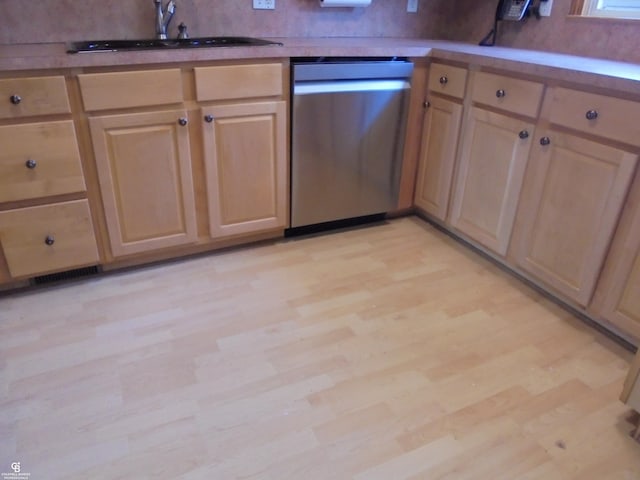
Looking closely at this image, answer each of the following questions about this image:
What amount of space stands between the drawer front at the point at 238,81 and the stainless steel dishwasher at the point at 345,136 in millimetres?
95

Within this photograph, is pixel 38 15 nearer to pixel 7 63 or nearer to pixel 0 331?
pixel 7 63

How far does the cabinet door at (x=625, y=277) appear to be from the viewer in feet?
5.24

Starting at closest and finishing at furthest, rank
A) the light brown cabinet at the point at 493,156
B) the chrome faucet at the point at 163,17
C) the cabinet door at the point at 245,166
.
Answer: the light brown cabinet at the point at 493,156 → the cabinet door at the point at 245,166 → the chrome faucet at the point at 163,17

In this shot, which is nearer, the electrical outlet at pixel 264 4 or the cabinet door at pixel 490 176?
the cabinet door at pixel 490 176

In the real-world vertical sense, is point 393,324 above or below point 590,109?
below

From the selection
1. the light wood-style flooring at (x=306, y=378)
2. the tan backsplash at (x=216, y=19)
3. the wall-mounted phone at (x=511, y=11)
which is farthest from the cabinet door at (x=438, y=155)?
the tan backsplash at (x=216, y=19)

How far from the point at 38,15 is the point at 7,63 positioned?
61cm

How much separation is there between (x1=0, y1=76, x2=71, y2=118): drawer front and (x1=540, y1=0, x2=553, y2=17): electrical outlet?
7.17 feet

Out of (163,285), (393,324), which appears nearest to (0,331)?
(163,285)

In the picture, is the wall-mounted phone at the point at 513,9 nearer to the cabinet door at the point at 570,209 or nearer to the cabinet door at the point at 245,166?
the cabinet door at the point at 570,209

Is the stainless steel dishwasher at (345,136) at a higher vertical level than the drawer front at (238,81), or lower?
lower

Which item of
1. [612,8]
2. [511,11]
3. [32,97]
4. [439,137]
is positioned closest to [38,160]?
[32,97]

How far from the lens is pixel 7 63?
1.58m

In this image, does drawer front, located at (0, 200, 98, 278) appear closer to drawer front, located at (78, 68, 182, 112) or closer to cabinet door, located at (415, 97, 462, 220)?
drawer front, located at (78, 68, 182, 112)
